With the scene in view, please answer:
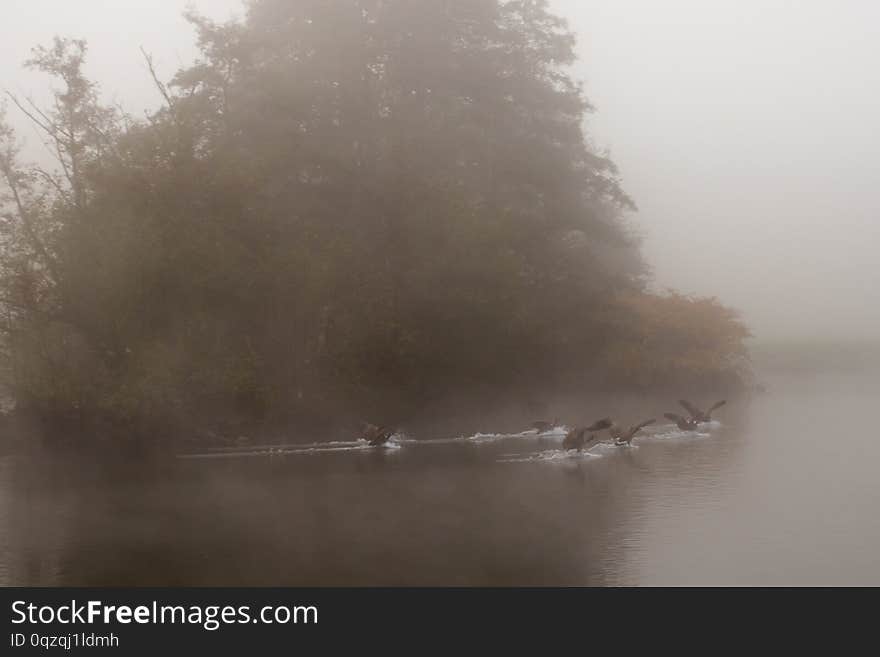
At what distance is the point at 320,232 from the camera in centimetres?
3894

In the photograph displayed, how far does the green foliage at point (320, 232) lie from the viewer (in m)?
33.7

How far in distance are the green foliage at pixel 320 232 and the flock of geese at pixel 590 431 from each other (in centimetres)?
431

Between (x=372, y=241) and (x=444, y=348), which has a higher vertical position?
(x=372, y=241)

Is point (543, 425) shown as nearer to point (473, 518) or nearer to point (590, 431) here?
point (590, 431)

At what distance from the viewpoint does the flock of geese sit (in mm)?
30656

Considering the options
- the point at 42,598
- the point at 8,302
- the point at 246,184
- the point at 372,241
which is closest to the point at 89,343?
the point at 8,302

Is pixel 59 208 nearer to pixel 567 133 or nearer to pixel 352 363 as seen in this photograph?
pixel 352 363

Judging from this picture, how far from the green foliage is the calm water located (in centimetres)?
498

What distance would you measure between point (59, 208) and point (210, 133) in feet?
21.0

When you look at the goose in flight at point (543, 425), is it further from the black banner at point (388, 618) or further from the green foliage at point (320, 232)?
the black banner at point (388, 618)

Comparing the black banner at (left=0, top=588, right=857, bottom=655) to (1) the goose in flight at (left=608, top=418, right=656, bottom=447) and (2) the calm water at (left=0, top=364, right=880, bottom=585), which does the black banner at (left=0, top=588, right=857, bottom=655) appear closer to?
(2) the calm water at (left=0, top=364, right=880, bottom=585)

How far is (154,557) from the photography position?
1859 centimetres

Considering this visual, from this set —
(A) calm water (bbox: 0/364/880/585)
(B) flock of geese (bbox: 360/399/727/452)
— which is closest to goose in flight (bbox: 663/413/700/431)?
(B) flock of geese (bbox: 360/399/727/452)

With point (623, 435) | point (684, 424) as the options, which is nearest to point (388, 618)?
point (623, 435)
